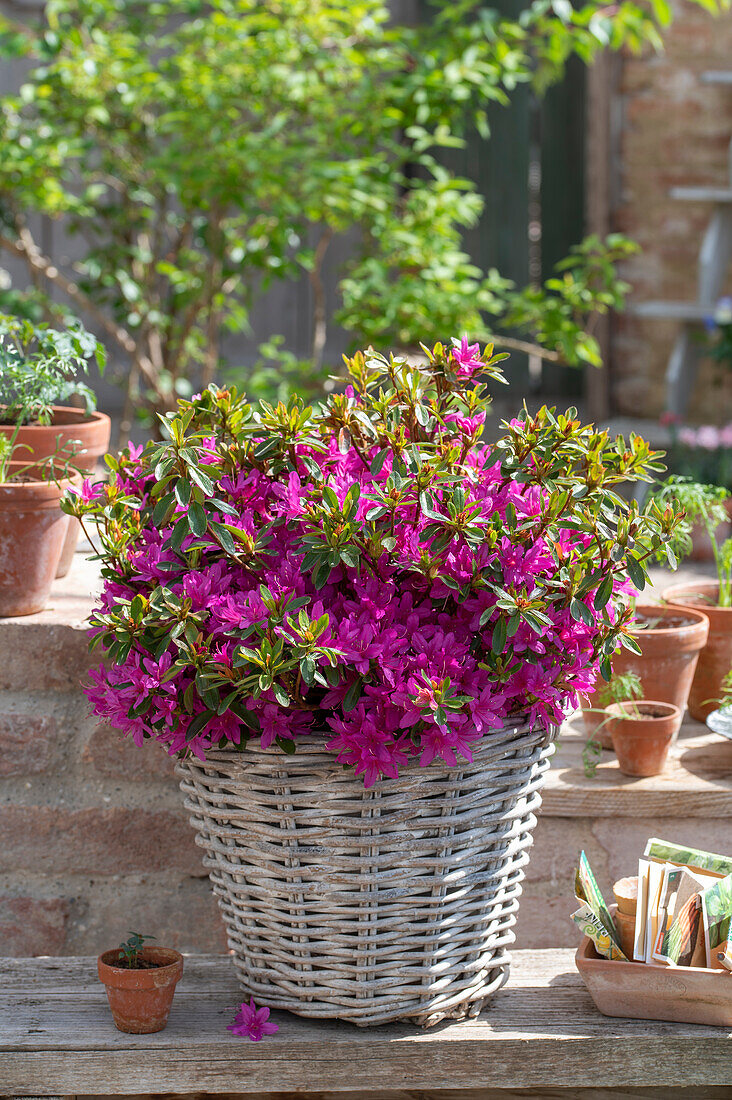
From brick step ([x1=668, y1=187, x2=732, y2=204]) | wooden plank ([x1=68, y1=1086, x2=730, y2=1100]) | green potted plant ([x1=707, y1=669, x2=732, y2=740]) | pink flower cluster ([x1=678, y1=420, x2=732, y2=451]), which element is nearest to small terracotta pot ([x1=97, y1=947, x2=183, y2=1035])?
wooden plank ([x1=68, y1=1086, x2=730, y2=1100])

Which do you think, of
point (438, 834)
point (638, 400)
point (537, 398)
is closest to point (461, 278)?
point (638, 400)

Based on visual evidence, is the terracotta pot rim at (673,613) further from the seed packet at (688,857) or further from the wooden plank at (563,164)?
the wooden plank at (563,164)

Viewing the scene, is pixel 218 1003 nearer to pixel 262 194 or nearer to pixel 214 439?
pixel 214 439

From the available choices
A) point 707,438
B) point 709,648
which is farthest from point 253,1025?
point 707,438

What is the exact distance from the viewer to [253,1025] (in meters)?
1.14

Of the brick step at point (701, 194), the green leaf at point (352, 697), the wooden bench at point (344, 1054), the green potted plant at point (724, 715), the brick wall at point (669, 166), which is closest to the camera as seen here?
the green leaf at point (352, 697)

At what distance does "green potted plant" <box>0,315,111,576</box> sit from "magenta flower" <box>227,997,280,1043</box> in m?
0.64

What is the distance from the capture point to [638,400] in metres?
3.97

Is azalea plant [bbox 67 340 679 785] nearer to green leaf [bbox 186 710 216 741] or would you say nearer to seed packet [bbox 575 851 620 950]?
green leaf [bbox 186 710 216 741]

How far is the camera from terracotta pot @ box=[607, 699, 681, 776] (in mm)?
1413

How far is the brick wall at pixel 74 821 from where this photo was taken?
1.43 meters

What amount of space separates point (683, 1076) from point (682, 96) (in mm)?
3372

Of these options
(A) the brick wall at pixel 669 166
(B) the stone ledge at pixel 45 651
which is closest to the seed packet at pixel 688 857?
(B) the stone ledge at pixel 45 651

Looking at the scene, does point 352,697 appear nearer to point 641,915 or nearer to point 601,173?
point 641,915
